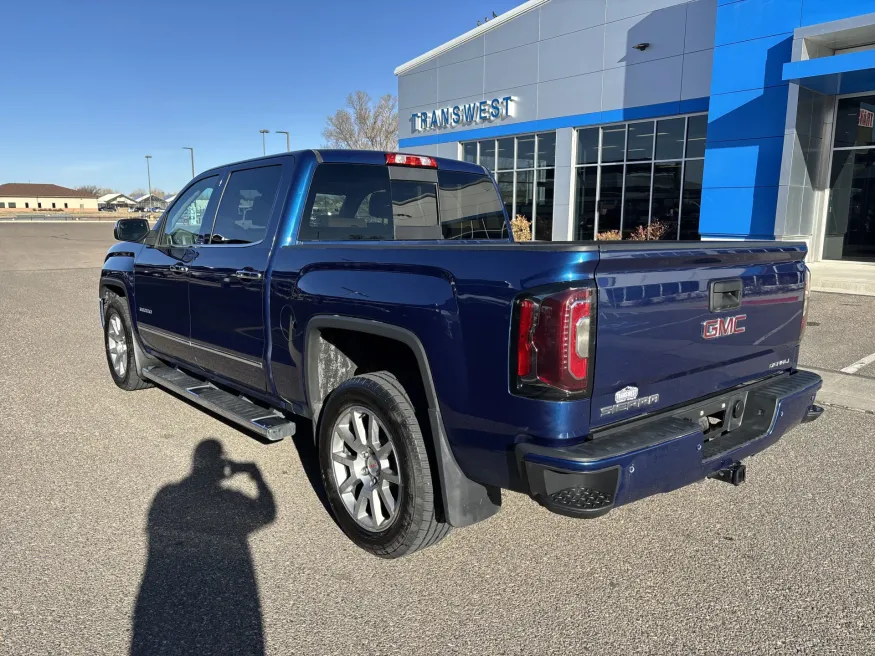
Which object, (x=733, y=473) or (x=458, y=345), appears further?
(x=733, y=473)

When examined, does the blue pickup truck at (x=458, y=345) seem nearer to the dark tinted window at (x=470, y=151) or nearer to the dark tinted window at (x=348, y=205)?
the dark tinted window at (x=348, y=205)

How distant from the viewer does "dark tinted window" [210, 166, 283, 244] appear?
13.4 ft

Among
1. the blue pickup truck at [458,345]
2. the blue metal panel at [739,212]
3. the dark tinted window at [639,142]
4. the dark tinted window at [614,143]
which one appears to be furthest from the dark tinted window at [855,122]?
the blue pickup truck at [458,345]

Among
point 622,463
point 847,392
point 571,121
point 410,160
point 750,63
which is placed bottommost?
point 847,392

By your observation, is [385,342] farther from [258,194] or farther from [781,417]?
[781,417]

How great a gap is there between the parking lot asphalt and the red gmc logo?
1.11 metres

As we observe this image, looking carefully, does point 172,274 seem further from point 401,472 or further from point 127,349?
point 401,472

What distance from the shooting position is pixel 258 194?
4.22m

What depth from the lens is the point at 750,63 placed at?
1470 cm

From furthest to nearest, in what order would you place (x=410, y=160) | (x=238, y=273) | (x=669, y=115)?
(x=669, y=115) → (x=410, y=160) → (x=238, y=273)

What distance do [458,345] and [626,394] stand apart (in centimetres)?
71

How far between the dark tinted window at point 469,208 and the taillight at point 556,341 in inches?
88.9

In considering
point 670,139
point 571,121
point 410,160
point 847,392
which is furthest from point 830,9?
point 410,160

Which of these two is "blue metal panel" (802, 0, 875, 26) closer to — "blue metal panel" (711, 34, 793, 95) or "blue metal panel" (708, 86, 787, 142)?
"blue metal panel" (711, 34, 793, 95)
